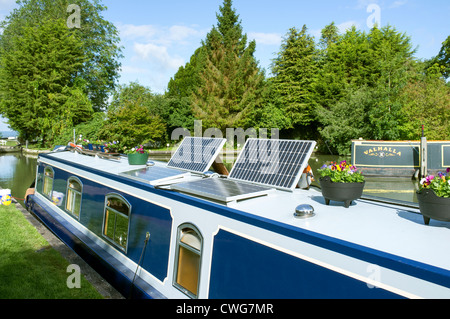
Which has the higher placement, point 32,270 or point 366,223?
point 366,223

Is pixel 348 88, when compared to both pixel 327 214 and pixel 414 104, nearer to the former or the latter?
pixel 414 104

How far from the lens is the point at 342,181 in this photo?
322 centimetres

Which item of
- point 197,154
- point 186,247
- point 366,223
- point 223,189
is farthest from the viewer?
point 197,154

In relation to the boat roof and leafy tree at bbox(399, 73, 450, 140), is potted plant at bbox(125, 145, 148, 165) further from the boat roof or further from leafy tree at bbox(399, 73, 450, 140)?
leafy tree at bbox(399, 73, 450, 140)

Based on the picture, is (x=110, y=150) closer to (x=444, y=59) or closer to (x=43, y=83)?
(x=43, y=83)

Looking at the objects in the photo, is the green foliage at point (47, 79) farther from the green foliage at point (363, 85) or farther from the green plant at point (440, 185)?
the green plant at point (440, 185)

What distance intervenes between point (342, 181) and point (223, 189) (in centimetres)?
142

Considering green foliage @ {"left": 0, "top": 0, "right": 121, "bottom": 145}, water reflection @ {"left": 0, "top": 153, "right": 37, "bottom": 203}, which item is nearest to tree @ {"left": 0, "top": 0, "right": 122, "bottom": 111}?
green foliage @ {"left": 0, "top": 0, "right": 121, "bottom": 145}

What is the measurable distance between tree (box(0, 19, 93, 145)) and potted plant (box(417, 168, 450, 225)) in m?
32.1

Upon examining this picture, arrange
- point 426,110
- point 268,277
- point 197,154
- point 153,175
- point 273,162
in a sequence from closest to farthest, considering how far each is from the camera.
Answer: point 268,277 < point 273,162 < point 153,175 < point 197,154 < point 426,110

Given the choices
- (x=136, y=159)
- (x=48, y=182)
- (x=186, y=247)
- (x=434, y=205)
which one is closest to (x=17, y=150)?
(x=48, y=182)

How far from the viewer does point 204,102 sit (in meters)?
33.2

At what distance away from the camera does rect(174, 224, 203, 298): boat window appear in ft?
11.9

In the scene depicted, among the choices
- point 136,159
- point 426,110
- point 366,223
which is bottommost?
point 366,223
